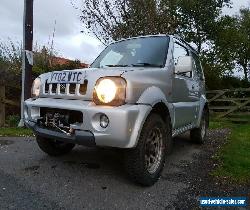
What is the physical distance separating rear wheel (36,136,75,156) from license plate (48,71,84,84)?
41.9 inches

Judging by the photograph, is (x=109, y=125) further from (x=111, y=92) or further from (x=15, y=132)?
(x=15, y=132)

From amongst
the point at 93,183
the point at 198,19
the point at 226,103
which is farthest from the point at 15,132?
the point at 198,19

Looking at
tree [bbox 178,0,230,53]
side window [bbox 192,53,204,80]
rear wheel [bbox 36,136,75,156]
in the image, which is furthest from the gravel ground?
tree [bbox 178,0,230,53]

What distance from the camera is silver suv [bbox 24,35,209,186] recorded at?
3934 mm

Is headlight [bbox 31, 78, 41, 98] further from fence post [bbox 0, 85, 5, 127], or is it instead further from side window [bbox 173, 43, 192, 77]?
fence post [bbox 0, 85, 5, 127]

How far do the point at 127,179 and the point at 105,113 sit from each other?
1.06 meters

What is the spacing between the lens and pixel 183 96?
5680 mm

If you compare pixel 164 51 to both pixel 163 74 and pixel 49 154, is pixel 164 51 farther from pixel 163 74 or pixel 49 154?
pixel 49 154

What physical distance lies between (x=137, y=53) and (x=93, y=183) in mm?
2037

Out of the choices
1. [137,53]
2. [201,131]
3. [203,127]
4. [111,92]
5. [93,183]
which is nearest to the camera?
[111,92]

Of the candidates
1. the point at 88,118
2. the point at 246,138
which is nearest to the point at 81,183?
the point at 88,118

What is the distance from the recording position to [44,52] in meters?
13.7

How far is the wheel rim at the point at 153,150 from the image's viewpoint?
4375 mm

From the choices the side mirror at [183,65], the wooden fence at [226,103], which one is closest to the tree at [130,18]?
the wooden fence at [226,103]
